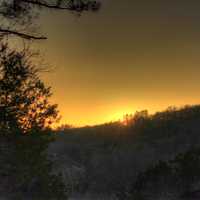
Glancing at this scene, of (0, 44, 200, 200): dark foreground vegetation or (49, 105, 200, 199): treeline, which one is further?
(49, 105, 200, 199): treeline

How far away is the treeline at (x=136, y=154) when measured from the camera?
30.8 meters

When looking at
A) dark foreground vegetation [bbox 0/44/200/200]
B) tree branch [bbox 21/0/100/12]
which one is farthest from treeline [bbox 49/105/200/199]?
tree branch [bbox 21/0/100/12]

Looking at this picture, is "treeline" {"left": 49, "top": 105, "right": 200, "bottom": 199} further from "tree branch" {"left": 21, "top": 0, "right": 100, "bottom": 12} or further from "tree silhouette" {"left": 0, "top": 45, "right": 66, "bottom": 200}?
"tree branch" {"left": 21, "top": 0, "right": 100, "bottom": 12}

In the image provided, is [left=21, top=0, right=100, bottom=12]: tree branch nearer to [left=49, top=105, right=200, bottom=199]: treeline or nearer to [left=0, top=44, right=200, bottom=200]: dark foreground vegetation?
[left=0, top=44, right=200, bottom=200]: dark foreground vegetation

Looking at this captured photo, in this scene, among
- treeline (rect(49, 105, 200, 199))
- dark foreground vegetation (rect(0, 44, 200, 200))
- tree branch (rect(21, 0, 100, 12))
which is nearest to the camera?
tree branch (rect(21, 0, 100, 12))

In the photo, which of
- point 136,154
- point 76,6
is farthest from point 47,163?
point 136,154

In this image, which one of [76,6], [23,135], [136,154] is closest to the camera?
[76,6]

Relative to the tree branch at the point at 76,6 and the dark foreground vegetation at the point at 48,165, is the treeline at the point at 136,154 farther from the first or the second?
the tree branch at the point at 76,6

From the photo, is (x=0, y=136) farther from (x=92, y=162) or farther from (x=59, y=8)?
(x=92, y=162)

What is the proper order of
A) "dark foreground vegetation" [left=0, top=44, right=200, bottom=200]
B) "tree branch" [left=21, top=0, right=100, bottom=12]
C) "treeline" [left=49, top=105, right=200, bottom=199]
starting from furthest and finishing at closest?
"treeline" [left=49, top=105, right=200, bottom=199], "dark foreground vegetation" [left=0, top=44, right=200, bottom=200], "tree branch" [left=21, top=0, right=100, bottom=12]

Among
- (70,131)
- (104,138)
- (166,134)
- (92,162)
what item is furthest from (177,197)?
(70,131)

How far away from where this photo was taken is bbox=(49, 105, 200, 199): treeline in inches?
1214

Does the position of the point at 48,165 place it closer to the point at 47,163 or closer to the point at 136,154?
the point at 47,163

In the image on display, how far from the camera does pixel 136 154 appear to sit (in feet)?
200
